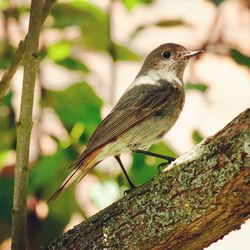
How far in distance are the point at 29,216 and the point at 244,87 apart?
299cm

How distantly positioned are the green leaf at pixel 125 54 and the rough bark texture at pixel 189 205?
55.9 inches

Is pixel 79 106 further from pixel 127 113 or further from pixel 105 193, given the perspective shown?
pixel 105 193

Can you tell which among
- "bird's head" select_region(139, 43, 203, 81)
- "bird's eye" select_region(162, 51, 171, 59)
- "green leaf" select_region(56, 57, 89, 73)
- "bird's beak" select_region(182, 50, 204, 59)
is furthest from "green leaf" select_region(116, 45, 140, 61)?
"bird's eye" select_region(162, 51, 171, 59)

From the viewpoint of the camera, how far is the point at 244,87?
6906 millimetres

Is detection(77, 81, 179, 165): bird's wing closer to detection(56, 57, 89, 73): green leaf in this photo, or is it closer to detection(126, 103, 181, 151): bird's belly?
detection(126, 103, 181, 151): bird's belly

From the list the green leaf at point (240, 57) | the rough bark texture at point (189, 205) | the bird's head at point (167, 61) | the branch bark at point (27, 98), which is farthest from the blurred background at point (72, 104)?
the rough bark texture at point (189, 205)

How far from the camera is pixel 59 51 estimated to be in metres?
4.37

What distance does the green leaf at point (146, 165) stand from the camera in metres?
4.15

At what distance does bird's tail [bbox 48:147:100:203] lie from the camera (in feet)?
12.7

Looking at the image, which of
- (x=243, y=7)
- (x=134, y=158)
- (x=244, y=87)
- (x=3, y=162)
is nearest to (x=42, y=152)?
(x=3, y=162)

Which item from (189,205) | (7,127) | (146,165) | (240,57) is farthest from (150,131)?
(189,205)

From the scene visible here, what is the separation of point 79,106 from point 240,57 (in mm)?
983

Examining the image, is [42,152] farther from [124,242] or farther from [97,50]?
[124,242]

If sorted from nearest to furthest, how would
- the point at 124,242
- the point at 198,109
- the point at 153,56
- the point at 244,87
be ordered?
the point at 124,242, the point at 153,56, the point at 198,109, the point at 244,87
